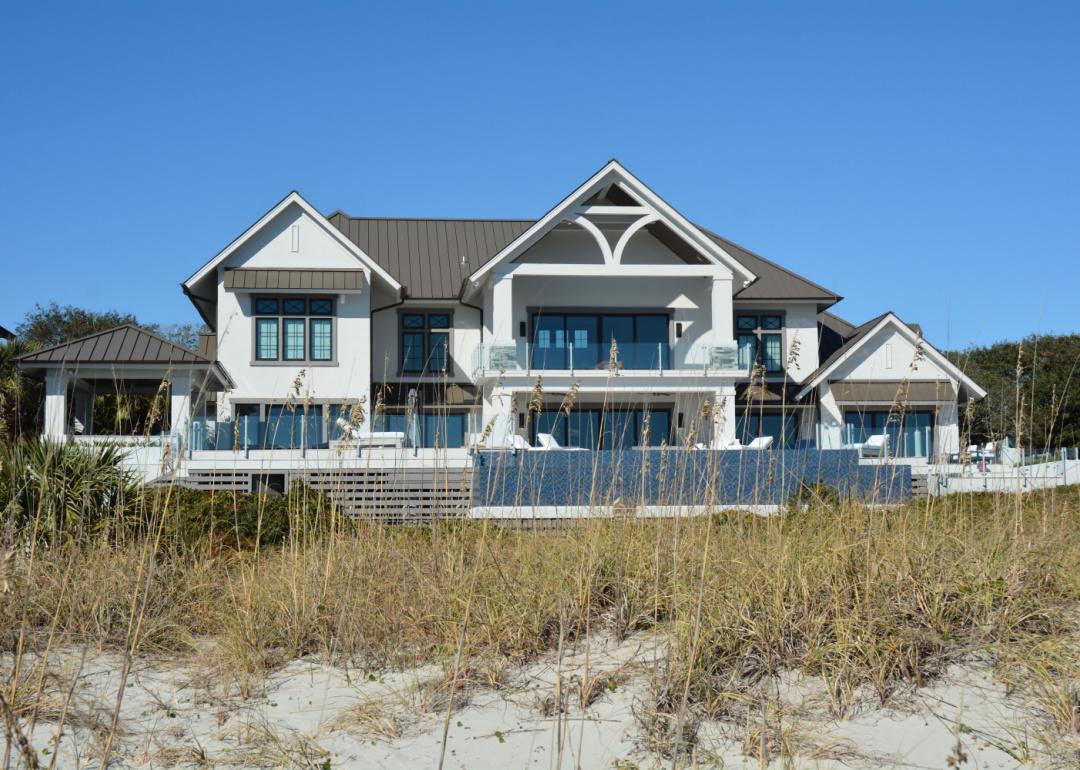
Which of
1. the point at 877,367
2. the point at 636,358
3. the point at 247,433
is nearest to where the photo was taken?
the point at 247,433

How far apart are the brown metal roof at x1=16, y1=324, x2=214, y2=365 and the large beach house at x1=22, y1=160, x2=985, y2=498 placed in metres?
0.07

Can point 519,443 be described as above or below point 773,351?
below

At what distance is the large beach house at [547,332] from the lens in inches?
1033

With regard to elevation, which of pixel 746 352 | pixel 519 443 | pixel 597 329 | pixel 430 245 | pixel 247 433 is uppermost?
pixel 430 245

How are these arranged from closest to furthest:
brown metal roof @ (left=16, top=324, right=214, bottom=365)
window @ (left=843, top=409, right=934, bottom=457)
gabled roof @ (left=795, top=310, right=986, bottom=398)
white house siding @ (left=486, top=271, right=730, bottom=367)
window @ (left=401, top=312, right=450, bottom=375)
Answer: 1. window @ (left=843, top=409, right=934, bottom=457)
2. brown metal roof @ (left=16, top=324, right=214, bottom=365)
3. gabled roof @ (left=795, top=310, right=986, bottom=398)
4. white house siding @ (left=486, top=271, right=730, bottom=367)
5. window @ (left=401, top=312, right=450, bottom=375)

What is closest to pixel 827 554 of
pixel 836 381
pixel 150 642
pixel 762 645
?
pixel 762 645

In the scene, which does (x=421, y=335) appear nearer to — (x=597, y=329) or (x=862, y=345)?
(x=597, y=329)

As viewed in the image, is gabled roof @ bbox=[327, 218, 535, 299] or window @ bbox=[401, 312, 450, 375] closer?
window @ bbox=[401, 312, 450, 375]

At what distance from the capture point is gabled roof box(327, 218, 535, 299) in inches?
1145

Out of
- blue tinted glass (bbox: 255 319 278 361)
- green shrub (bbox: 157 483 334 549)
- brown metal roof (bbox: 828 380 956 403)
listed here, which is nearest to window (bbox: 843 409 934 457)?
brown metal roof (bbox: 828 380 956 403)

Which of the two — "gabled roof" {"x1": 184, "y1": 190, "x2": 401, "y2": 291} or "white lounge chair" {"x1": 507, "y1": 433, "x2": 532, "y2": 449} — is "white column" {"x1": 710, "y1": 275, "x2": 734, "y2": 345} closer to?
"gabled roof" {"x1": 184, "y1": 190, "x2": 401, "y2": 291}

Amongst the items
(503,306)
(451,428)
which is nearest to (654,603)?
(503,306)

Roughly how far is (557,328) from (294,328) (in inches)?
280

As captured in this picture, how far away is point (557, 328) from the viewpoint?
94.0 ft
